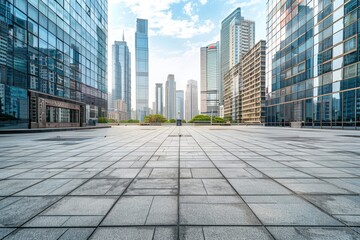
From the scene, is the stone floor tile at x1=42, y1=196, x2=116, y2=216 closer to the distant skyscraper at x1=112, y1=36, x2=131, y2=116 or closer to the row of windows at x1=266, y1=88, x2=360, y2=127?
the row of windows at x1=266, y1=88, x2=360, y2=127

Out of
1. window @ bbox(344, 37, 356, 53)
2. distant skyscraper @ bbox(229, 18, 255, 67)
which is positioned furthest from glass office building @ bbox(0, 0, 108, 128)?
distant skyscraper @ bbox(229, 18, 255, 67)

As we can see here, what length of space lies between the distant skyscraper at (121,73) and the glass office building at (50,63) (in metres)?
141

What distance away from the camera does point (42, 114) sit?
925 inches

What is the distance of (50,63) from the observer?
84.7 feet

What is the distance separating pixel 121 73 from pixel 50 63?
174 m

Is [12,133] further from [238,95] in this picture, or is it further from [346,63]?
[238,95]

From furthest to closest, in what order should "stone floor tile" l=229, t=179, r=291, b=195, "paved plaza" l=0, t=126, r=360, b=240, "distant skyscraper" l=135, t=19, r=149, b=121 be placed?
"distant skyscraper" l=135, t=19, r=149, b=121, "stone floor tile" l=229, t=179, r=291, b=195, "paved plaza" l=0, t=126, r=360, b=240

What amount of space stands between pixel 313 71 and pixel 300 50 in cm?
689

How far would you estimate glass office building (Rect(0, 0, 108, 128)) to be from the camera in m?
19.5

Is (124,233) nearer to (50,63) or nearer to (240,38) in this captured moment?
(50,63)

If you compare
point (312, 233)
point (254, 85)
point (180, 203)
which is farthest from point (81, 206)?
point (254, 85)

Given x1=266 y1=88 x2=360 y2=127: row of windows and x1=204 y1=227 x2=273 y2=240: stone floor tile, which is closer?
x1=204 y1=227 x2=273 y2=240: stone floor tile

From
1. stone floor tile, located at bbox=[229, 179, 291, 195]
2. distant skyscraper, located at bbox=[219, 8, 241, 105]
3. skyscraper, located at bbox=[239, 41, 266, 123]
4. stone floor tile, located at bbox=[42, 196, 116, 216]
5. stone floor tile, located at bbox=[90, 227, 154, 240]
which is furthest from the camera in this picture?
distant skyscraper, located at bbox=[219, 8, 241, 105]

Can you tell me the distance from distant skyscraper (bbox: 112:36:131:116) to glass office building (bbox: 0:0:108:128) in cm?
14104
